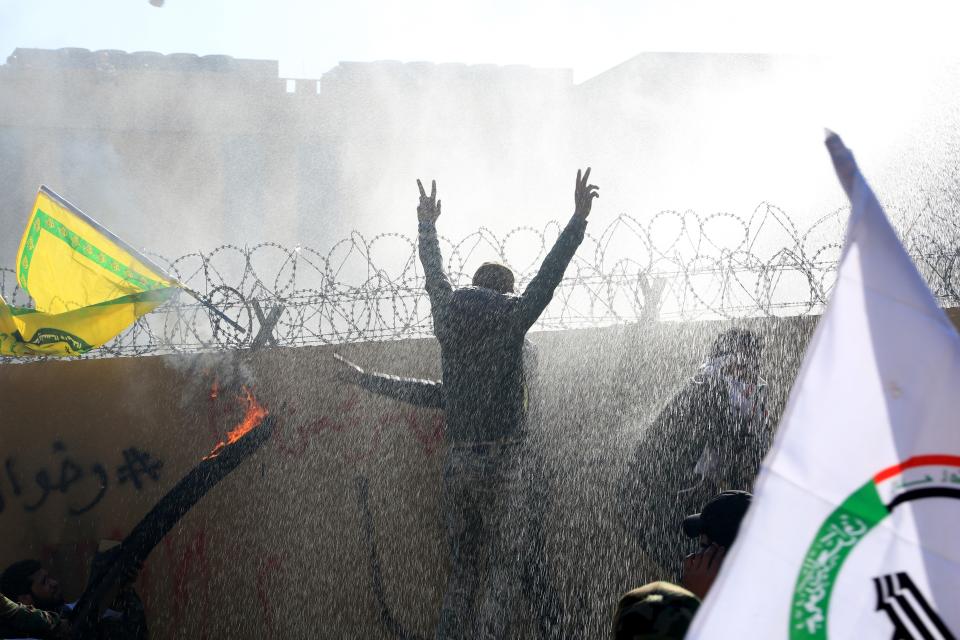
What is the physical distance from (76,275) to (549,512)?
3.52 m

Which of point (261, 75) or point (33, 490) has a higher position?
point (261, 75)

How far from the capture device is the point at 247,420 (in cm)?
534

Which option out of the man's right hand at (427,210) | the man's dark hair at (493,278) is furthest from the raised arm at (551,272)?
the man's right hand at (427,210)

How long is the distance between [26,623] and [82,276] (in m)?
2.73

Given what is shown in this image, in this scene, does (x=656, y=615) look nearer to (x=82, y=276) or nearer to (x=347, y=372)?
(x=347, y=372)

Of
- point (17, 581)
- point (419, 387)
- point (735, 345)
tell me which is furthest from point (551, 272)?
point (17, 581)

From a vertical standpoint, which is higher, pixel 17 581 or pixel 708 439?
pixel 708 439

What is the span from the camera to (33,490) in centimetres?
589

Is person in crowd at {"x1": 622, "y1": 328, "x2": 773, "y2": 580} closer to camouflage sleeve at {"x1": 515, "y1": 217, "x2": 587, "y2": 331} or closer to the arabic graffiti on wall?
camouflage sleeve at {"x1": 515, "y1": 217, "x2": 587, "y2": 331}

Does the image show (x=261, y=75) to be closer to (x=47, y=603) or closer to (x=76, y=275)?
(x=76, y=275)

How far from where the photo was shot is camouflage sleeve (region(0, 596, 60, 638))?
401cm

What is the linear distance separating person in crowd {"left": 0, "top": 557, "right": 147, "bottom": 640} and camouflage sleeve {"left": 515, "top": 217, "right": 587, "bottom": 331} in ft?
7.75

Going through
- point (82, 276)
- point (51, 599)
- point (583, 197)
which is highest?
point (583, 197)

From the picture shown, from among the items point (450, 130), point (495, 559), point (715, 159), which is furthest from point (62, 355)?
point (450, 130)
